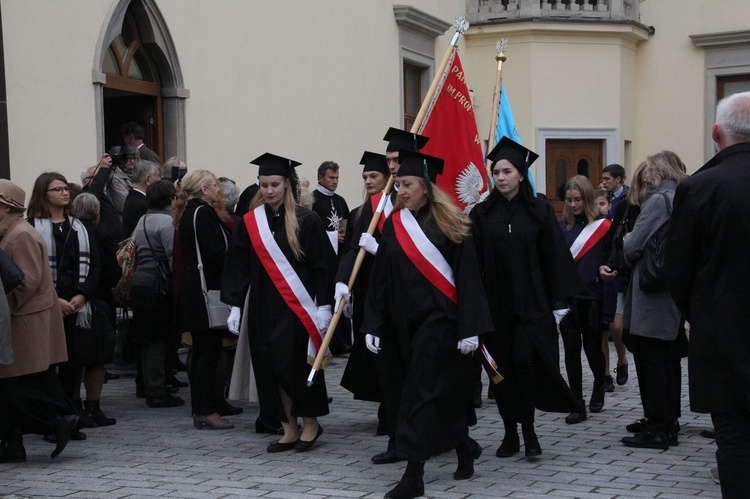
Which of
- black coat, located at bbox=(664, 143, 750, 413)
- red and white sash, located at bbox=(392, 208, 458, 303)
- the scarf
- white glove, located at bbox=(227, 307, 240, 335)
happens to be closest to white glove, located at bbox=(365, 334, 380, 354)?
red and white sash, located at bbox=(392, 208, 458, 303)

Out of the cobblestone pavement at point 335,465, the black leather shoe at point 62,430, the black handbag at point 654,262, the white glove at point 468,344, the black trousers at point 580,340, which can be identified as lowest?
the cobblestone pavement at point 335,465

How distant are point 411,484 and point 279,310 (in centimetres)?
169

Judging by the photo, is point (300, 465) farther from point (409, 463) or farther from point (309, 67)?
point (309, 67)

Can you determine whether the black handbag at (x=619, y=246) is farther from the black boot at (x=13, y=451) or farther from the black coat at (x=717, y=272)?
the black boot at (x=13, y=451)

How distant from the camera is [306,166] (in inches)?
557

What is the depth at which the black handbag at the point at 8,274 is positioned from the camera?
6184 millimetres

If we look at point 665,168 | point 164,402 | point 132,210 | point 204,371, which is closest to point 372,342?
point 204,371

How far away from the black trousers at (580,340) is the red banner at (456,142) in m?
1.18

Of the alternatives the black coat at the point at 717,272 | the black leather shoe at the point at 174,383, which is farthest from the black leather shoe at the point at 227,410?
the black coat at the point at 717,272

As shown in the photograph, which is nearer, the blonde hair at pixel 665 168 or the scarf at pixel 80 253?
the blonde hair at pixel 665 168

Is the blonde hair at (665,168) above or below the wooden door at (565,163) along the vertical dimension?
below

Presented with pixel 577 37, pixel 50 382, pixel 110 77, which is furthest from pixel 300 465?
pixel 577 37

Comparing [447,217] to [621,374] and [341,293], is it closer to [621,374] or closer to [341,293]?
[341,293]

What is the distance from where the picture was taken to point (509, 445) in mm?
6570
